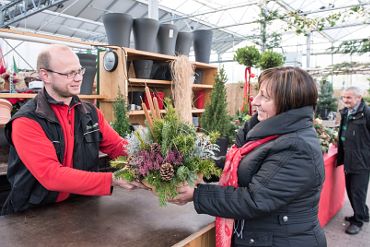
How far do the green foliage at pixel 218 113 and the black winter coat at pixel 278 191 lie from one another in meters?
2.17

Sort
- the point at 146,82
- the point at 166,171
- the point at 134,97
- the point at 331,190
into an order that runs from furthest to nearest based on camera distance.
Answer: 1. the point at 134,97
2. the point at 146,82
3. the point at 331,190
4. the point at 166,171

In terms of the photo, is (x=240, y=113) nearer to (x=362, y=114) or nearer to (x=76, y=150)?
(x=362, y=114)

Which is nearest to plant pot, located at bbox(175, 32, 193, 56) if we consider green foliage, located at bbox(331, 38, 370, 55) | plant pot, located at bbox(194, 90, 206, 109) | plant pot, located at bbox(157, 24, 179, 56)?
plant pot, located at bbox(157, 24, 179, 56)

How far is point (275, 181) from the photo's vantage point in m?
1.05

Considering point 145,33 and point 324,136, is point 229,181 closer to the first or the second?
point 324,136

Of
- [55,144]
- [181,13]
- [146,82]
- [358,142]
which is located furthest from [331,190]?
[181,13]

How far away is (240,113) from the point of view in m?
Result: 3.95

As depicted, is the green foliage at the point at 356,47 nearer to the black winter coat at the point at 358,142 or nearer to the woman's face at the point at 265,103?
the black winter coat at the point at 358,142

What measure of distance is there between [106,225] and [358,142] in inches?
113

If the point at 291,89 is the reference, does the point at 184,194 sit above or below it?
below

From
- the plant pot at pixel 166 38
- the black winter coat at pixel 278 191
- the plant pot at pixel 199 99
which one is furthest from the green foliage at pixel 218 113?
the black winter coat at pixel 278 191

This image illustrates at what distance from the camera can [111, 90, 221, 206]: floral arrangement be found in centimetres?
106

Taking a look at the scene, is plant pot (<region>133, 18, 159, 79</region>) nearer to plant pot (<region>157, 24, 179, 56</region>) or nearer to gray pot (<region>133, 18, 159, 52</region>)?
gray pot (<region>133, 18, 159, 52</region>)

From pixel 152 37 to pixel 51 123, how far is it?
91.0 inches
